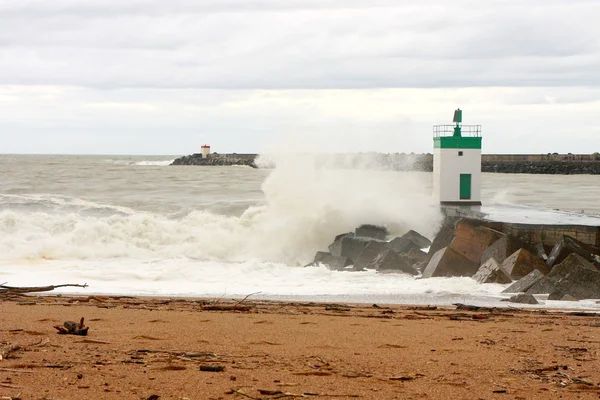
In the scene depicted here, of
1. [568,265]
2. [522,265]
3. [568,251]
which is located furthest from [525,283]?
[568,251]

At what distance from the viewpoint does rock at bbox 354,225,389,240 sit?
1850 cm

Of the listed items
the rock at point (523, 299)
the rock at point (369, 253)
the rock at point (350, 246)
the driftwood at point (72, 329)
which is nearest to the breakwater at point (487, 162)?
the rock at point (350, 246)

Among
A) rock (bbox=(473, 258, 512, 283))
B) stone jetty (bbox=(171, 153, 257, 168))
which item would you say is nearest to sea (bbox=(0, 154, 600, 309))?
rock (bbox=(473, 258, 512, 283))

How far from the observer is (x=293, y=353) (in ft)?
20.4

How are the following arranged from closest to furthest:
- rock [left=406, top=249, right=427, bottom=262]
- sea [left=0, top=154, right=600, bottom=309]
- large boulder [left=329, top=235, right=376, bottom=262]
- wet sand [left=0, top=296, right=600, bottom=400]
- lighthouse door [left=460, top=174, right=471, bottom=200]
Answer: wet sand [left=0, top=296, right=600, bottom=400], sea [left=0, top=154, right=600, bottom=309], rock [left=406, top=249, right=427, bottom=262], large boulder [left=329, top=235, right=376, bottom=262], lighthouse door [left=460, top=174, right=471, bottom=200]

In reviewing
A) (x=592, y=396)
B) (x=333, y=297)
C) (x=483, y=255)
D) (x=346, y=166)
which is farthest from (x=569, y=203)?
(x=592, y=396)

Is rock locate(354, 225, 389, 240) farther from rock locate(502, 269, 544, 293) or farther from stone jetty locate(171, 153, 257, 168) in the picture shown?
stone jetty locate(171, 153, 257, 168)

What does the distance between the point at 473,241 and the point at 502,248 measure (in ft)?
2.56

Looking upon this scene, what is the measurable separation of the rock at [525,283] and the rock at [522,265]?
3.31 ft

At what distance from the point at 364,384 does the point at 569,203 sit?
28560mm

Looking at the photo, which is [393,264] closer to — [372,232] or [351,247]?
[351,247]

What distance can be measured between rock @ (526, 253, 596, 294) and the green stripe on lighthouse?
8.42m

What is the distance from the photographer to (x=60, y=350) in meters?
5.91

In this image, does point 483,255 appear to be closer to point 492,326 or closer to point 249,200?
point 492,326
